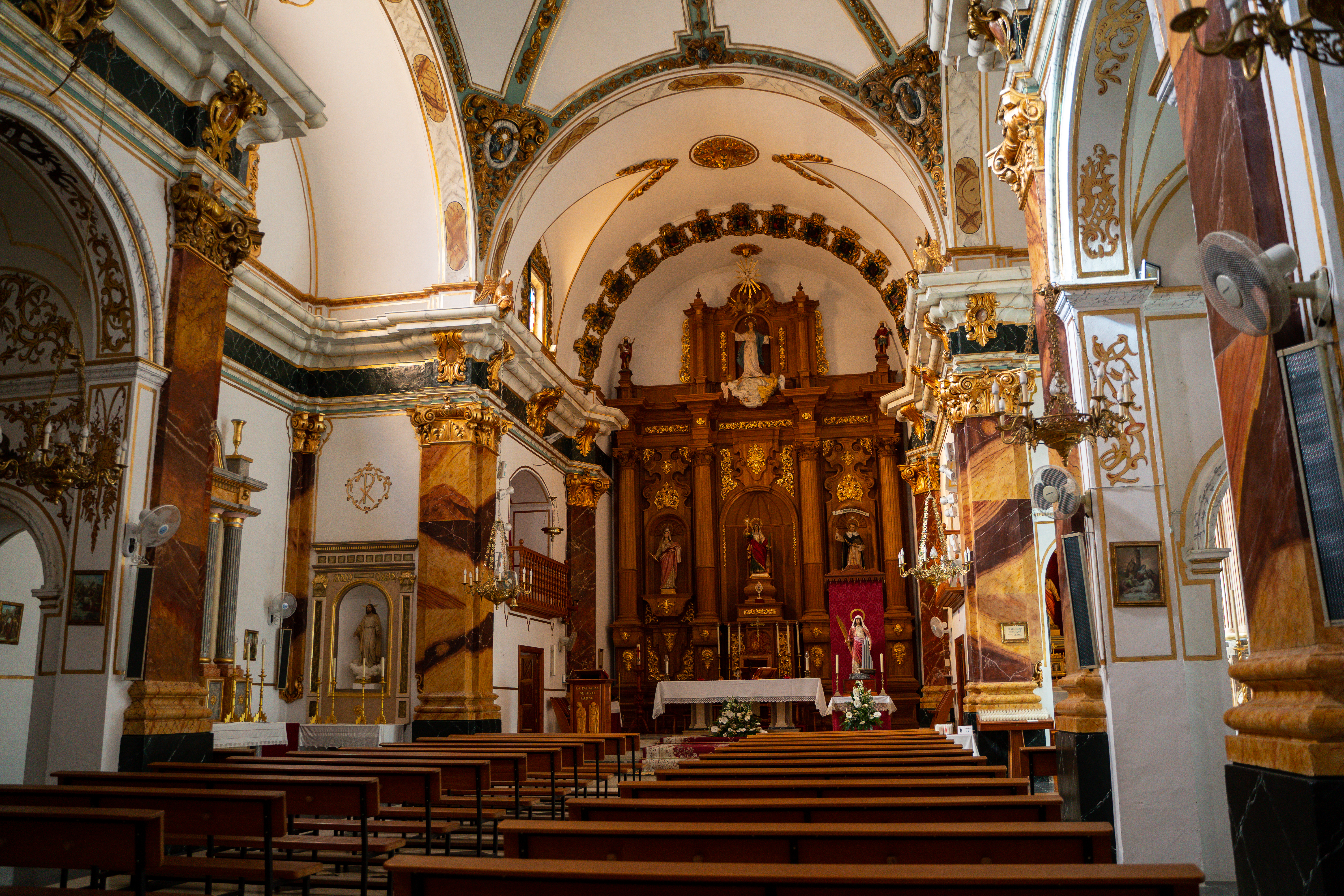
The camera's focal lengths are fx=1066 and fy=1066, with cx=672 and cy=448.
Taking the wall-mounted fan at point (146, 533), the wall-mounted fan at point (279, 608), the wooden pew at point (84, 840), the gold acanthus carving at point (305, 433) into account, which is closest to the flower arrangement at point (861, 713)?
the wall-mounted fan at point (279, 608)

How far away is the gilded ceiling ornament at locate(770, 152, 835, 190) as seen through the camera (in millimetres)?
17500

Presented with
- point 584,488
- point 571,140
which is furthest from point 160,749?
point 584,488

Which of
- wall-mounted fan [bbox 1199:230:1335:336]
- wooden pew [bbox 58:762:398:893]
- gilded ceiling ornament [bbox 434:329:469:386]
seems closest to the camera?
wall-mounted fan [bbox 1199:230:1335:336]

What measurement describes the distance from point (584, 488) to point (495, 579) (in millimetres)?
6249

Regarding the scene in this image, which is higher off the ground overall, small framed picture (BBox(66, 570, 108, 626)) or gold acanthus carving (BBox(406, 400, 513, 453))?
gold acanthus carving (BBox(406, 400, 513, 453))

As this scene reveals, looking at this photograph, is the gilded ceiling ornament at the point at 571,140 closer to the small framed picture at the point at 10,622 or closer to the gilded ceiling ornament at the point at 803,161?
the gilded ceiling ornament at the point at 803,161

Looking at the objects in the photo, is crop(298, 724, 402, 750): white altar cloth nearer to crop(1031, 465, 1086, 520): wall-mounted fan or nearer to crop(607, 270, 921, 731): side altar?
crop(607, 270, 921, 731): side altar

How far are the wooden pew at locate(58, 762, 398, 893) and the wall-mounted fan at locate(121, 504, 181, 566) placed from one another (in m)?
1.57

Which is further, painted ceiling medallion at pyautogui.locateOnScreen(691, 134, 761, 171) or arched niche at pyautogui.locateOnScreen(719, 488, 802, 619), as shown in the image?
arched niche at pyautogui.locateOnScreen(719, 488, 802, 619)

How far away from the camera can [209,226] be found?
8.67m

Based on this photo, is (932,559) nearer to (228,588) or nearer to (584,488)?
(584,488)

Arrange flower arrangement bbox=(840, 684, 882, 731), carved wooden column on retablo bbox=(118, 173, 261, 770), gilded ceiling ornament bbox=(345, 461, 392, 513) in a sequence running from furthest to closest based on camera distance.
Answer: gilded ceiling ornament bbox=(345, 461, 392, 513), flower arrangement bbox=(840, 684, 882, 731), carved wooden column on retablo bbox=(118, 173, 261, 770)

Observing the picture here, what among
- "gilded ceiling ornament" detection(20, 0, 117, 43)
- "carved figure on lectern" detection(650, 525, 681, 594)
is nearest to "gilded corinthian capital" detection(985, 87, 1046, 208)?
"gilded ceiling ornament" detection(20, 0, 117, 43)

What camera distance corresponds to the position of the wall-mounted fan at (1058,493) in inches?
264
